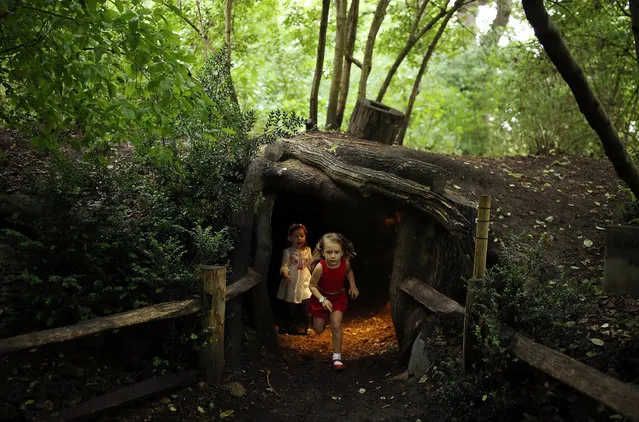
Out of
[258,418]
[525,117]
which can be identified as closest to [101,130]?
[258,418]

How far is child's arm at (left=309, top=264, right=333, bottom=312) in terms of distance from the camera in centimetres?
673

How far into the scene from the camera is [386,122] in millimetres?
8422

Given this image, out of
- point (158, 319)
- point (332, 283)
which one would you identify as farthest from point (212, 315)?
point (332, 283)

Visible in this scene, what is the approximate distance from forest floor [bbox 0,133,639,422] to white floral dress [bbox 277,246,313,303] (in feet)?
2.40

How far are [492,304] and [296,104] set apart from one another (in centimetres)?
1096

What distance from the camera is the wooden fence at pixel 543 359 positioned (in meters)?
3.26

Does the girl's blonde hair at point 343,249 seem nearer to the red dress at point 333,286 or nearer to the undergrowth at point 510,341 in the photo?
the red dress at point 333,286

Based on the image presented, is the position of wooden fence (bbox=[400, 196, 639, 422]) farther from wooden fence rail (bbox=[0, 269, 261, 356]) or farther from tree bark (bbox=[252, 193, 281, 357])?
wooden fence rail (bbox=[0, 269, 261, 356])

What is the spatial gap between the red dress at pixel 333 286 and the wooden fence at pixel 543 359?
3.82 ft

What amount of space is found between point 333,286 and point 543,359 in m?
3.36

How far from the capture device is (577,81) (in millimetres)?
3553

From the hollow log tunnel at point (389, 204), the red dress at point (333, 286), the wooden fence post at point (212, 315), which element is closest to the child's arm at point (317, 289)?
the red dress at point (333, 286)

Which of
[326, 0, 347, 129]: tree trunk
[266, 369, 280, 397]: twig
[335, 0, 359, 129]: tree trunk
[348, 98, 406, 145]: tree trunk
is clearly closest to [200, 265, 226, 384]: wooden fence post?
[266, 369, 280, 397]: twig

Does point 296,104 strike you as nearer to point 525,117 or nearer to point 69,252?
point 525,117
